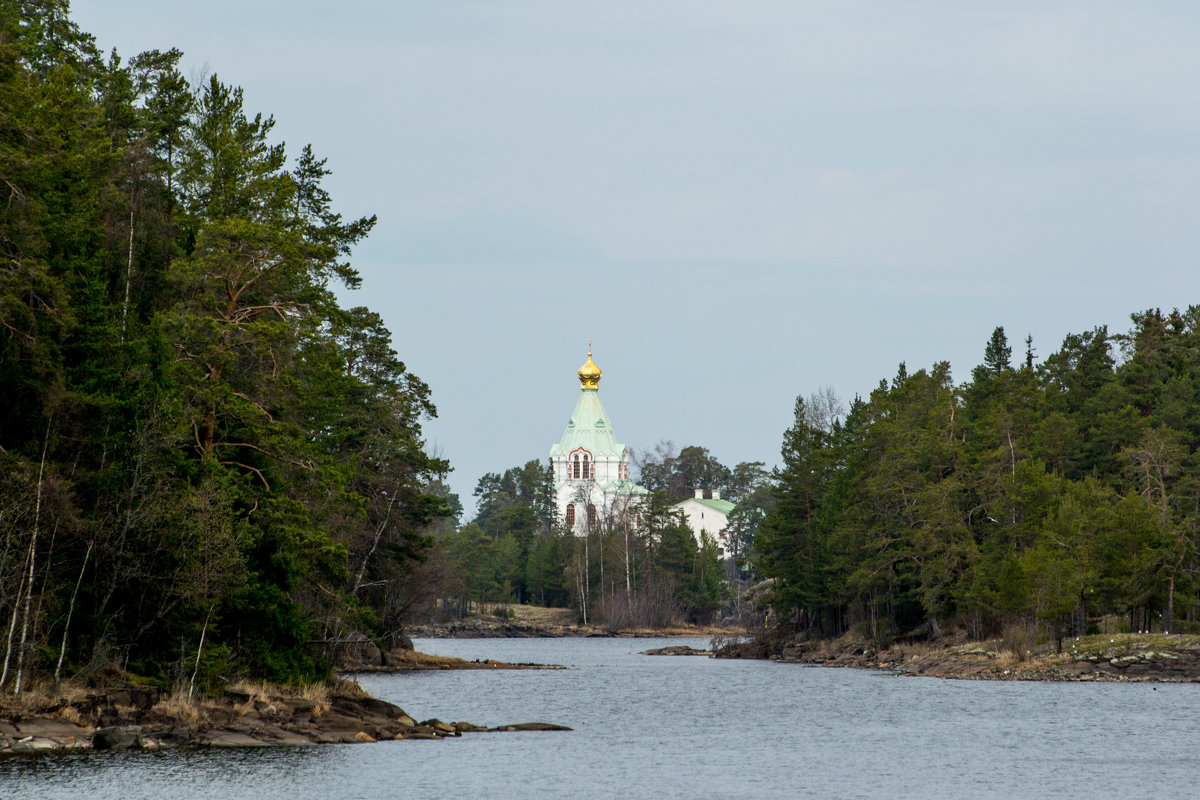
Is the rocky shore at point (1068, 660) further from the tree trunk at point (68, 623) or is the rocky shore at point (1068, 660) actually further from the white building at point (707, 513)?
the white building at point (707, 513)

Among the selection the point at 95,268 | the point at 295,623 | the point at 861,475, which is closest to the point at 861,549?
the point at 861,475

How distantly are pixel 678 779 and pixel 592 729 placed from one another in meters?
10.2

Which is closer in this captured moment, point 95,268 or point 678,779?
point 678,779

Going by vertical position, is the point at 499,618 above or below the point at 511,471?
below

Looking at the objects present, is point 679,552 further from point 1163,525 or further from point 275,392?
point 275,392

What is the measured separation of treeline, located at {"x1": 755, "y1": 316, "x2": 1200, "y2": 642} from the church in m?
76.5

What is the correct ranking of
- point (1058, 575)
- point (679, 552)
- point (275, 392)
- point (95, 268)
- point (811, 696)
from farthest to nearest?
point (679, 552) < point (1058, 575) < point (811, 696) < point (275, 392) < point (95, 268)

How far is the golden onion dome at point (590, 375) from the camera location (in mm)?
163125

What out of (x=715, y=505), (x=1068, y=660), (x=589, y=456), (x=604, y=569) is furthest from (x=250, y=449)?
(x=715, y=505)

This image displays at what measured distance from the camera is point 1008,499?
6244cm

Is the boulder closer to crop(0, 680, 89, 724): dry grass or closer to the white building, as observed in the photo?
crop(0, 680, 89, 724): dry grass

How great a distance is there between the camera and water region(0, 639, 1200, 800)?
2684 centimetres

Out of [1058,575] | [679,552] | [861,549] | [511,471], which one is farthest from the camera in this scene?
[511,471]

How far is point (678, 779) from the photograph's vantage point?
1166 inches
